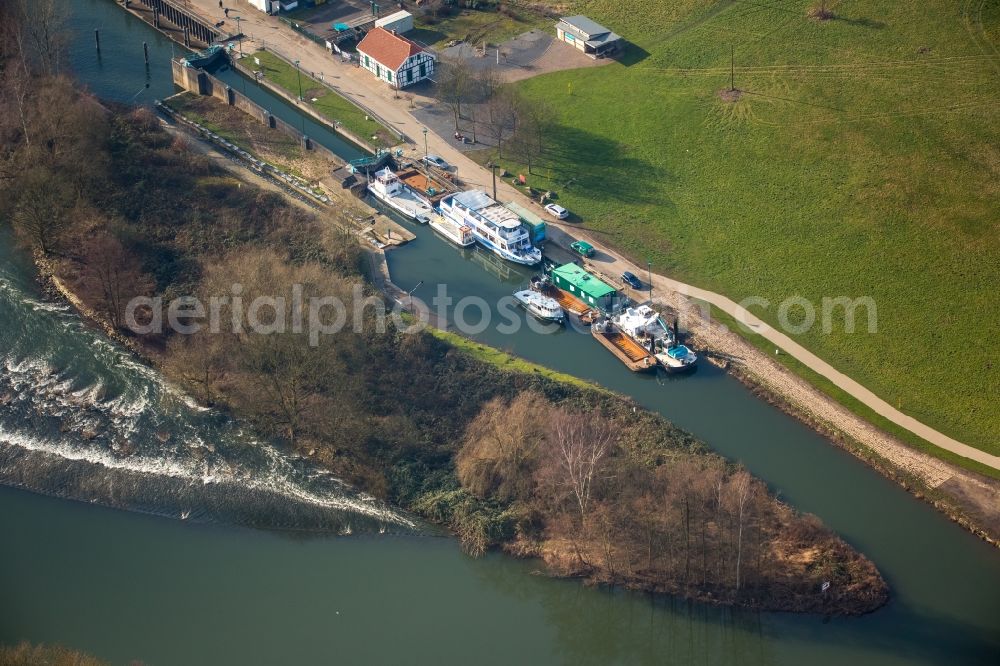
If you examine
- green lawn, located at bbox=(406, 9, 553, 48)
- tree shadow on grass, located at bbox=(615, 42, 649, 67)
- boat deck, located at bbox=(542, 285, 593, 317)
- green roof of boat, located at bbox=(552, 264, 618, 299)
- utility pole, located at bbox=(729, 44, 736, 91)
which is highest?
utility pole, located at bbox=(729, 44, 736, 91)

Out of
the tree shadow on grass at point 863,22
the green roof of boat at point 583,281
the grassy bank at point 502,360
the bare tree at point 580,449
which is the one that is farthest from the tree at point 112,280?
the tree shadow on grass at point 863,22

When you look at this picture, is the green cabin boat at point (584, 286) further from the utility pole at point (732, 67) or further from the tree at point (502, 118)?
the utility pole at point (732, 67)

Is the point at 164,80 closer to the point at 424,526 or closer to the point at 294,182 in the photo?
the point at 294,182

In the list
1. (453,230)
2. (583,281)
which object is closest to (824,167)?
(583,281)

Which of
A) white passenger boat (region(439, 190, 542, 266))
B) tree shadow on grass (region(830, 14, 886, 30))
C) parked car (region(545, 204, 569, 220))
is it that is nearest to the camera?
white passenger boat (region(439, 190, 542, 266))

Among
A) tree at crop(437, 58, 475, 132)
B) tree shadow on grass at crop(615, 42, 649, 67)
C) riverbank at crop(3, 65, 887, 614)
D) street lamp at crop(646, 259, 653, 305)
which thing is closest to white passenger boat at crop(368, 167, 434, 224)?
riverbank at crop(3, 65, 887, 614)

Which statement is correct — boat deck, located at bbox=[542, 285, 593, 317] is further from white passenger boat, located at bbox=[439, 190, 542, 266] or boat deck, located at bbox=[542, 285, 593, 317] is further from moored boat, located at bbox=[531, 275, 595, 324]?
white passenger boat, located at bbox=[439, 190, 542, 266]

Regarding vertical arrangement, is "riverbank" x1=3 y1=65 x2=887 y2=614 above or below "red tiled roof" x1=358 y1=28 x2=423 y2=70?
below

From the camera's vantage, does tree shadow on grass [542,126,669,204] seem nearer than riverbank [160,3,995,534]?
No
